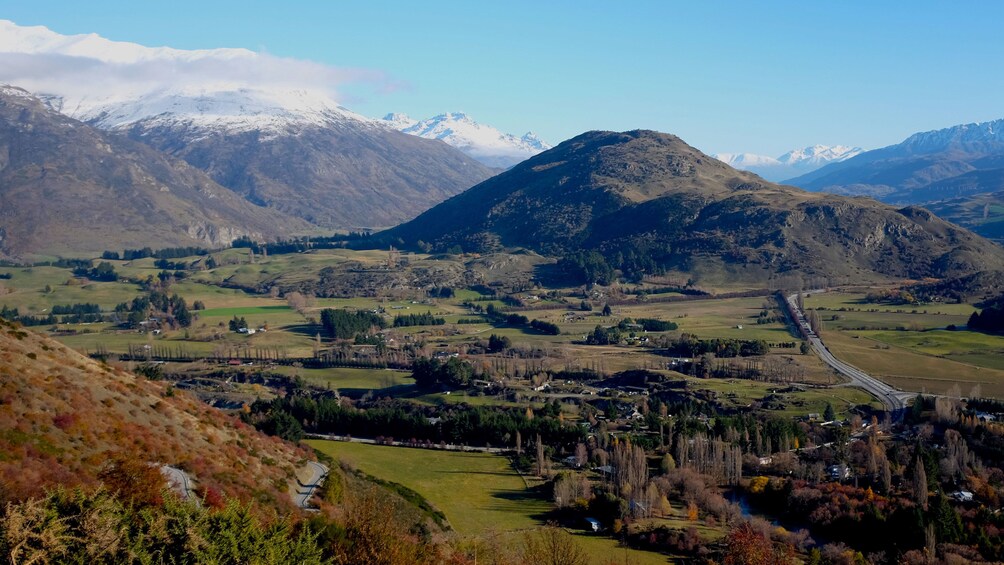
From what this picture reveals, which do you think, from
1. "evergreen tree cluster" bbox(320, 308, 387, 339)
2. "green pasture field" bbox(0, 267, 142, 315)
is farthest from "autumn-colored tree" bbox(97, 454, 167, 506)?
"green pasture field" bbox(0, 267, 142, 315)

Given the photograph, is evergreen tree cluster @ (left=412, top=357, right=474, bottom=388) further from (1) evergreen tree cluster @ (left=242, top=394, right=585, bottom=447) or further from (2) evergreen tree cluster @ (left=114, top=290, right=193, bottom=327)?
(2) evergreen tree cluster @ (left=114, top=290, right=193, bottom=327)

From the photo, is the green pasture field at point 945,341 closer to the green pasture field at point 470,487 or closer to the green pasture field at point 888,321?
the green pasture field at point 888,321

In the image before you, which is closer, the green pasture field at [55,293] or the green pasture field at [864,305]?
the green pasture field at [864,305]

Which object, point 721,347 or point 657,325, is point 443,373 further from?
point 657,325

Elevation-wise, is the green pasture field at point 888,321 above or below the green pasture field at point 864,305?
below

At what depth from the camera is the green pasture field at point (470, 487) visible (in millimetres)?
52531

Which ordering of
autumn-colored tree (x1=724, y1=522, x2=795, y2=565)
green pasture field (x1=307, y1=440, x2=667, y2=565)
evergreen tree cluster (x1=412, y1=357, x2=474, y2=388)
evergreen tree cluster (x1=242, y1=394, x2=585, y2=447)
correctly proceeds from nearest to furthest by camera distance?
autumn-colored tree (x1=724, y1=522, x2=795, y2=565) < green pasture field (x1=307, y1=440, x2=667, y2=565) < evergreen tree cluster (x1=242, y1=394, x2=585, y2=447) < evergreen tree cluster (x1=412, y1=357, x2=474, y2=388)

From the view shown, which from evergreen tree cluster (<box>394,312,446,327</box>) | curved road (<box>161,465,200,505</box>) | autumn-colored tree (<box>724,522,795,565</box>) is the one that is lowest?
autumn-colored tree (<box>724,522,795,565</box>)

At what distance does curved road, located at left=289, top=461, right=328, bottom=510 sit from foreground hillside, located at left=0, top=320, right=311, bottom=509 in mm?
669

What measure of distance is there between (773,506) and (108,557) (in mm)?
46568

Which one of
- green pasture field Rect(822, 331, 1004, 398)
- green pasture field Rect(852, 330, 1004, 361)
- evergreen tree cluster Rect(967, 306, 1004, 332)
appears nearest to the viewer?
green pasture field Rect(822, 331, 1004, 398)

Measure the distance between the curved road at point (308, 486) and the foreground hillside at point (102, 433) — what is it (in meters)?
0.67

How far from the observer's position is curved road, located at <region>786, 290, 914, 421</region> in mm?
86694

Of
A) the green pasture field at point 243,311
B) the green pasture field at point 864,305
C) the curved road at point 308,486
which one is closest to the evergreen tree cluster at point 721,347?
the green pasture field at point 864,305
